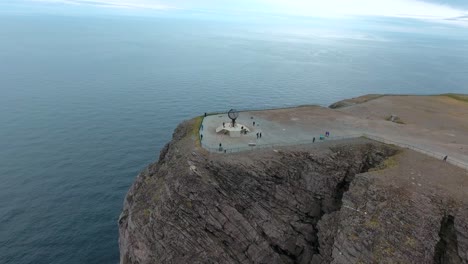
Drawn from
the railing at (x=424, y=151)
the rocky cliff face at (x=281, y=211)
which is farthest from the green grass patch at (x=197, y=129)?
the railing at (x=424, y=151)

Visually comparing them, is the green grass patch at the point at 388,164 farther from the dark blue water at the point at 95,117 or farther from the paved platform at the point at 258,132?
the dark blue water at the point at 95,117

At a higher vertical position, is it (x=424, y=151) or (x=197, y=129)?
(x=197, y=129)

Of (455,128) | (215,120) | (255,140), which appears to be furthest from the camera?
(455,128)

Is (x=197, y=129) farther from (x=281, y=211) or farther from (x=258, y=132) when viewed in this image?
(x=281, y=211)

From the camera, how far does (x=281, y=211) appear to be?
4609cm

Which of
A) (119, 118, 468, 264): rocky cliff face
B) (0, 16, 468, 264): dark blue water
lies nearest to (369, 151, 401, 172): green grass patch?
(119, 118, 468, 264): rocky cliff face

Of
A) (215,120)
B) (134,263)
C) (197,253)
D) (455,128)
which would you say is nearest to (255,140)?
(215,120)

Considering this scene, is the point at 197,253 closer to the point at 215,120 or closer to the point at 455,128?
the point at 215,120

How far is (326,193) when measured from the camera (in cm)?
4725

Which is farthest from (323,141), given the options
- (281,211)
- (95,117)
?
(95,117)

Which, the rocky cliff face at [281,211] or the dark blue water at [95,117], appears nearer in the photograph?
the rocky cliff face at [281,211]

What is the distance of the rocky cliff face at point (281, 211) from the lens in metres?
37.2

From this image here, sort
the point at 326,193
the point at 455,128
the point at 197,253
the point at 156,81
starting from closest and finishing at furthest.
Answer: the point at 197,253
the point at 326,193
the point at 455,128
the point at 156,81

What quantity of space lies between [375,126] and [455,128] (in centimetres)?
1841
